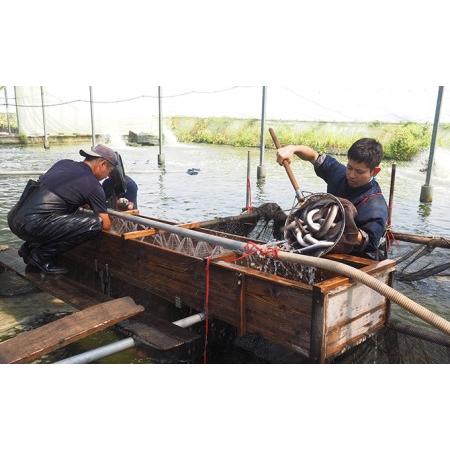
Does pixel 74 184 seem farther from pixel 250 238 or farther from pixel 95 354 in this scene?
pixel 250 238

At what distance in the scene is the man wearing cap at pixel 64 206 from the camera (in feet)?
17.1

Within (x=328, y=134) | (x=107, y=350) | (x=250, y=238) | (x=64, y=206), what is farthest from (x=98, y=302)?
(x=328, y=134)

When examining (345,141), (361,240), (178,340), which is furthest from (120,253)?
(345,141)

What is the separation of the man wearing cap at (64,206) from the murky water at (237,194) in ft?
4.43

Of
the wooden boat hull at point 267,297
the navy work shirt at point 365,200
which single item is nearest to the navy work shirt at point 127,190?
the wooden boat hull at point 267,297

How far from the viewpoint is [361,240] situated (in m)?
4.14

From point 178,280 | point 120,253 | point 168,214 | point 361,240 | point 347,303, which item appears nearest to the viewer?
point 347,303

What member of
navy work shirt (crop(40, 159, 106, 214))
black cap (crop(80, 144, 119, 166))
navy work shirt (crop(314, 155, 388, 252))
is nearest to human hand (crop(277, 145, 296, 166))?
navy work shirt (crop(314, 155, 388, 252))

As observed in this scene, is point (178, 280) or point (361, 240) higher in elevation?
point (361, 240)

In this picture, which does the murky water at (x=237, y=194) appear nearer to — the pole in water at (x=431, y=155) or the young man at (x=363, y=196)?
the pole in water at (x=431, y=155)

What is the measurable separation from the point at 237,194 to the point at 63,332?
1346 cm

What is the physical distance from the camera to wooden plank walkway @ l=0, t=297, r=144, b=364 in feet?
11.2

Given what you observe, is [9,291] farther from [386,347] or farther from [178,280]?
[386,347]

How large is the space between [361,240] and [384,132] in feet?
100
